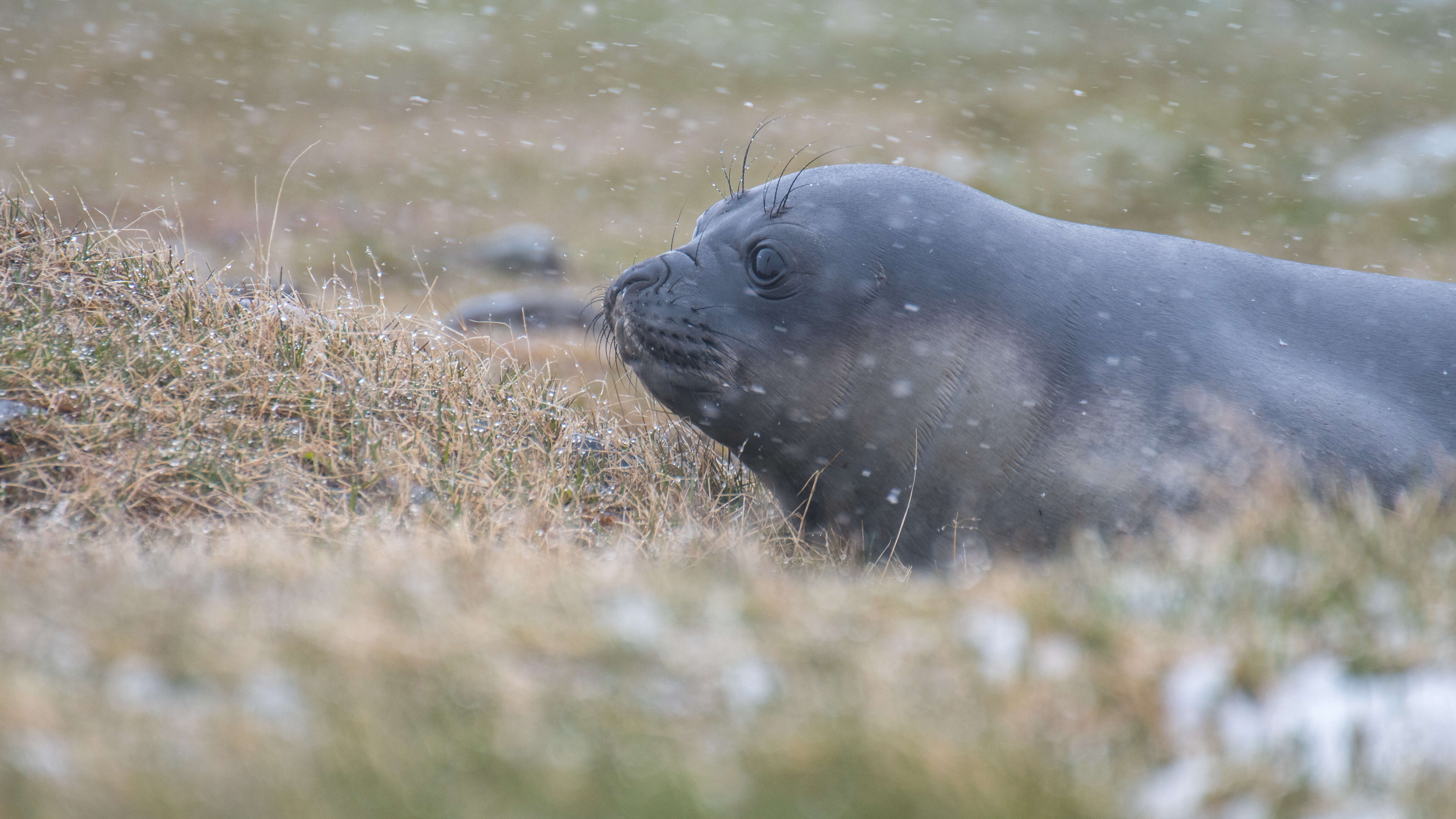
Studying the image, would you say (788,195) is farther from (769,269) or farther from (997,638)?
(997,638)

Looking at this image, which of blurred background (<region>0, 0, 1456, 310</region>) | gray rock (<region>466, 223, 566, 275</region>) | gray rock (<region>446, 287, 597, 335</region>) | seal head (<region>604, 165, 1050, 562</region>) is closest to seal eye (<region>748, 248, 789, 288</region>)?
seal head (<region>604, 165, 1050, 562</region>)

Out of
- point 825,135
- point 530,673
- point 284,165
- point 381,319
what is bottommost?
point 284,165

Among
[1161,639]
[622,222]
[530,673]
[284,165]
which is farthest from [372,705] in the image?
[284,165]

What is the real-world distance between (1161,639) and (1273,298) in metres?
2.60

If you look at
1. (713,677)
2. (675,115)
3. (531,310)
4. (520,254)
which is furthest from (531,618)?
(675,115)

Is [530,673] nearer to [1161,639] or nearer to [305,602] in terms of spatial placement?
[305,602]

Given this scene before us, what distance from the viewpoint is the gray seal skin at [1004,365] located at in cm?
359

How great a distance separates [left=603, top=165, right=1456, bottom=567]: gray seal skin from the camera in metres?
3.59

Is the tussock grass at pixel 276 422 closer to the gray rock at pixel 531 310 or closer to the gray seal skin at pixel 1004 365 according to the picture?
the gray seal skin at pixel 1004 365

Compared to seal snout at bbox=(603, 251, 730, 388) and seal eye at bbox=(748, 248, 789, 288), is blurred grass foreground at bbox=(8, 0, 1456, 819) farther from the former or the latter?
seal eye at bbox=(748, 248, 789, 288)

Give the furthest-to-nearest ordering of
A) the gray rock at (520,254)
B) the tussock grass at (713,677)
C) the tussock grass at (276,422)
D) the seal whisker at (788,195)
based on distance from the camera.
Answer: the gray rock at (520,254) < the seal whisker at (788,195) < the tussock grass at (276,422) < the tussock grass at (713,677)

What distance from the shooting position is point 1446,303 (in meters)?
4.05

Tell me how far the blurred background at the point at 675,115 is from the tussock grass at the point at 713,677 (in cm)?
1797

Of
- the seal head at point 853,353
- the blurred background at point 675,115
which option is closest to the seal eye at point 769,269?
the seal head at point 853,353
